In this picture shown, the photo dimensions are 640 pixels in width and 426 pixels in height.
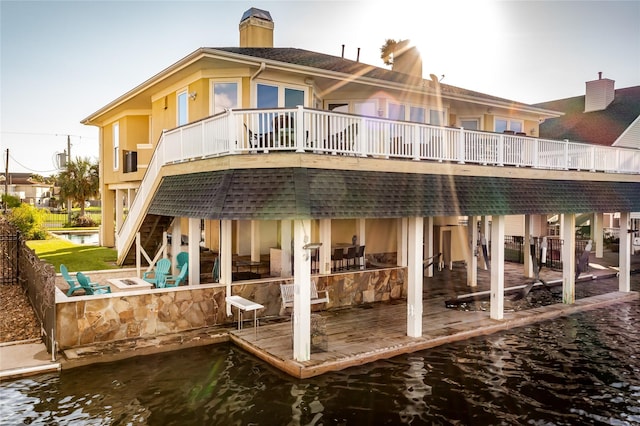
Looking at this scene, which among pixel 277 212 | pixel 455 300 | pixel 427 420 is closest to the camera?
pixel 427 420

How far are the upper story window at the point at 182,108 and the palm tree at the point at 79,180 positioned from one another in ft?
106

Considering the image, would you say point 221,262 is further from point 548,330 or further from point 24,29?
point 24,29

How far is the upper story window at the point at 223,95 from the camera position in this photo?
A: 587 inches

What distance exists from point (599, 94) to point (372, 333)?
35079 mm

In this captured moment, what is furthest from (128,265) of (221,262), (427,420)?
(427,420)

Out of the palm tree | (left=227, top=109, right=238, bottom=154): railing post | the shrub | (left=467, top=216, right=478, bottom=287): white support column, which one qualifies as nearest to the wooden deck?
(left=467, top=216, right=478, bottom=287): white support column

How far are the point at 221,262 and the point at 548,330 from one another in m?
9.26

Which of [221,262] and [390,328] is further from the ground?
[221,262]

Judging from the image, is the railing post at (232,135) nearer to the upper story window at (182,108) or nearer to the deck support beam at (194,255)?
the deck support beam at (194,255)

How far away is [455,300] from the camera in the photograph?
47.1 feet

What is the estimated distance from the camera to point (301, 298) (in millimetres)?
9352

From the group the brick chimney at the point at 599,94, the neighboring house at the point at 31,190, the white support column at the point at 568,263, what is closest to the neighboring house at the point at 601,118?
the brick chimney at the point at 599,94

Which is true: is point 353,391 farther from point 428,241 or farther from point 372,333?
A: point 428,241

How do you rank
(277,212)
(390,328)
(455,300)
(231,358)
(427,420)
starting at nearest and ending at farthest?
(427,420) < (277,212) < (231,358) < (390,328) < (455,300)
